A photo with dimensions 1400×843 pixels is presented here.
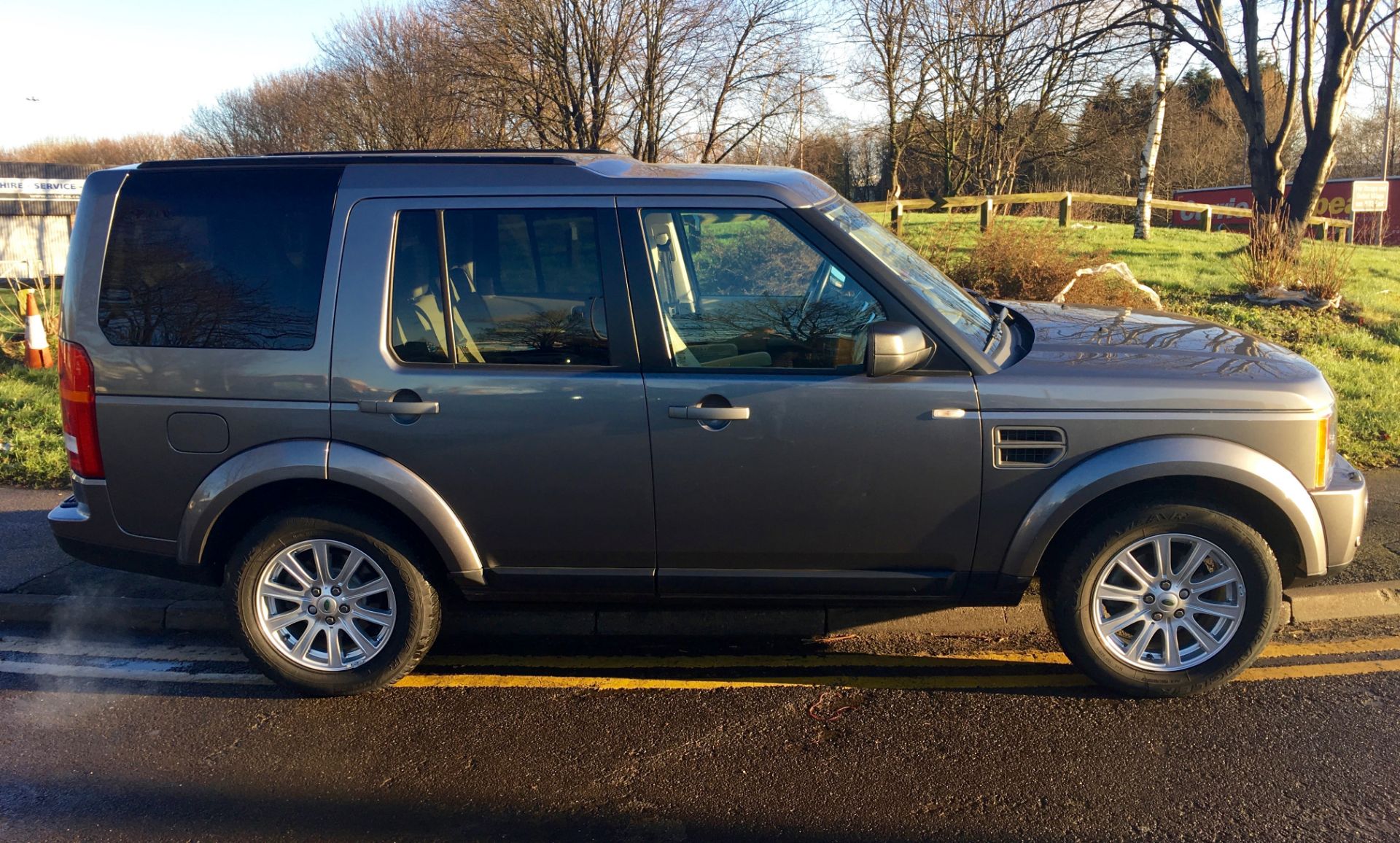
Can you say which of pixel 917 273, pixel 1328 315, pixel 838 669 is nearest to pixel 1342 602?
pixel 838 669

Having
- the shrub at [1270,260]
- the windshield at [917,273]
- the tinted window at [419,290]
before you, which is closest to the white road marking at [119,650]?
the tinted window at [419,290]

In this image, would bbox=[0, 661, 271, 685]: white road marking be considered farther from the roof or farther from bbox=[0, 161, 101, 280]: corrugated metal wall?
bbox=[0, 161, 101, 280]: corrugated metal wall

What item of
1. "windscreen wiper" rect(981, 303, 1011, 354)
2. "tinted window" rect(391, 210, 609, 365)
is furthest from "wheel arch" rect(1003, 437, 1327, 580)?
"tinted window" rect(391, 210, 609, 365)

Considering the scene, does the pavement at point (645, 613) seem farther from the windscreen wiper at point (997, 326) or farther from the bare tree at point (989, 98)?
the bare tree at point (989, 98)

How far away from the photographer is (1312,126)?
13.6m

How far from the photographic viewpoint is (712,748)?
3.62 meters

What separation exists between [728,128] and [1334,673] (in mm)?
20696

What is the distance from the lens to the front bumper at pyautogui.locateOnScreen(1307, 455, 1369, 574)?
3658mm

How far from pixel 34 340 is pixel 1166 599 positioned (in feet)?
37.3

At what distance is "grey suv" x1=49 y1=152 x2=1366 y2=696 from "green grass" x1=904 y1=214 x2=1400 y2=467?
3982mm

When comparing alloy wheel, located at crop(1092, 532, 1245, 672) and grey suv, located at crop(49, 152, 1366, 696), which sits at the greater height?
grey suv, located at crop(49, 152, 1366, 696)

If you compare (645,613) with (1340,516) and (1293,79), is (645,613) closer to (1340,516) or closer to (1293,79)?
(1340,516)

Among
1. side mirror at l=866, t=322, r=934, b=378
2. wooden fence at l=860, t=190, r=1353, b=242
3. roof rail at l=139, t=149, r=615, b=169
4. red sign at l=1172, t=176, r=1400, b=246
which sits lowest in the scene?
side mirror at l=866, t=322, r=934, b=378

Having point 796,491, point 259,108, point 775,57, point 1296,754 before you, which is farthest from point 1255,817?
point 259,108
